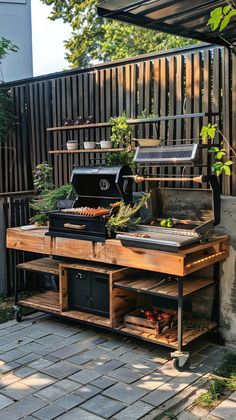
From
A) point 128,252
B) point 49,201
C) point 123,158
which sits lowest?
point 128,252

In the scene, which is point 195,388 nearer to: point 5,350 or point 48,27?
point 5,350

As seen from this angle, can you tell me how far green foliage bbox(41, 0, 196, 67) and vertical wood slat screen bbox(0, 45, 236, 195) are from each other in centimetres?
644

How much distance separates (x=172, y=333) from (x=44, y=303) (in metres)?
1.45

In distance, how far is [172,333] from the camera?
12.2 ft

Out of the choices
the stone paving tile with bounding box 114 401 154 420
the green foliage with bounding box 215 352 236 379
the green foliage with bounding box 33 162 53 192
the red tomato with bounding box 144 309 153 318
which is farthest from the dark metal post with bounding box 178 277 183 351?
the green foliage with bounding box 33 162 53 192

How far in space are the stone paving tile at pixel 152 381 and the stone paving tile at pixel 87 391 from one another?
30cm

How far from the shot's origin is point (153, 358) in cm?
366

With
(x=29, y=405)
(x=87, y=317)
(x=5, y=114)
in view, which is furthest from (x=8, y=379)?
(x=5, y=114)

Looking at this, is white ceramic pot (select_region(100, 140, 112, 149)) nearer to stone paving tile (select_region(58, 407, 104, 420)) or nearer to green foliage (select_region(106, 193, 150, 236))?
green foliage (select_region(106, 193, 150, 236))

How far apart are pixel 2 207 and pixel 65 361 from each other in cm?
226

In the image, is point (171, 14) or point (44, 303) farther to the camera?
point (44, 303)

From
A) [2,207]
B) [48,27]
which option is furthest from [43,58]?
[2,207]

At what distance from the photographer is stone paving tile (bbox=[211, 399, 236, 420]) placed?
2.80m

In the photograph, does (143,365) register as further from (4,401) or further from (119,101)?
(119,101)
